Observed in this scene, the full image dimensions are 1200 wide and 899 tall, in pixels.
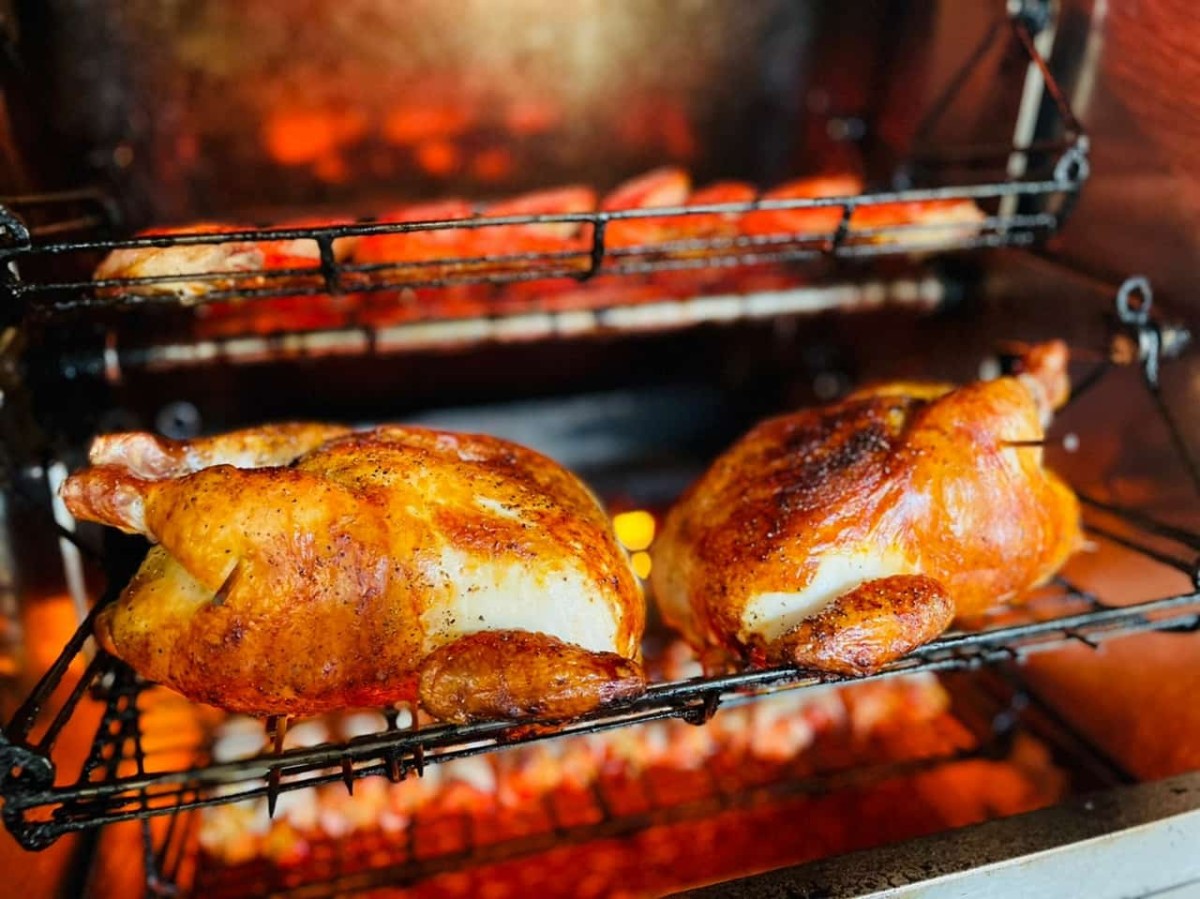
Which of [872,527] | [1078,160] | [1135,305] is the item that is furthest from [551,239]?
[1135,305]

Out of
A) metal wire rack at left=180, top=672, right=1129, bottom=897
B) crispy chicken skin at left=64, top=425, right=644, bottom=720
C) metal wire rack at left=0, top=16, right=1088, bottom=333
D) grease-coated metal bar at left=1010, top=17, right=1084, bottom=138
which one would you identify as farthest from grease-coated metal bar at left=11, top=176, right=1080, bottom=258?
metal wire rack at left=180, top=672, right=1129, bottom=897

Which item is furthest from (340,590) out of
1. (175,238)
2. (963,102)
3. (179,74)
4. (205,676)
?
(963,102)

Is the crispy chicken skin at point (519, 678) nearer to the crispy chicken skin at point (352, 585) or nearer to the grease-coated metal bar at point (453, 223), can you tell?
the crispy chicken skin at point (352, 585)

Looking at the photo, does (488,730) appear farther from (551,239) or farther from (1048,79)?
(1048,79)

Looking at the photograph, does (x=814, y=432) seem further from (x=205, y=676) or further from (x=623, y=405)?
(x=623, y=405)

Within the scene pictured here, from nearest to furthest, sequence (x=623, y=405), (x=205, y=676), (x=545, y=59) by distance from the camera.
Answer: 1. (x=205, y=676)
2. (x=545, y=59)
3. (x=623, y=405)

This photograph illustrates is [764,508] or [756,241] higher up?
[756,241]
